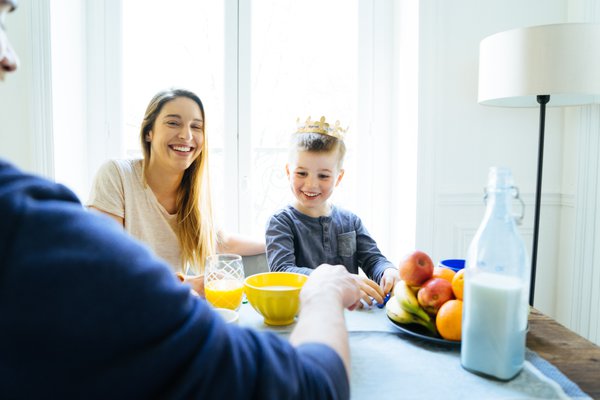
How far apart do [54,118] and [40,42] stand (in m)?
0.36

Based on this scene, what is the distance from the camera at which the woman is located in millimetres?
1570

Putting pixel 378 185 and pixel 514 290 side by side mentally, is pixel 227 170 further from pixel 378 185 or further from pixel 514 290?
pixel 514 290

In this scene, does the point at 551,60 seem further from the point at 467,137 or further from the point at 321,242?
the point at 321,242

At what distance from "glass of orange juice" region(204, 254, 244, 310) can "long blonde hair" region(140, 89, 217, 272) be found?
2.38 feet

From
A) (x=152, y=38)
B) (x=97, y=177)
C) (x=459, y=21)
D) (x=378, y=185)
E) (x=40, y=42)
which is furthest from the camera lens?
(x=378, y=185)

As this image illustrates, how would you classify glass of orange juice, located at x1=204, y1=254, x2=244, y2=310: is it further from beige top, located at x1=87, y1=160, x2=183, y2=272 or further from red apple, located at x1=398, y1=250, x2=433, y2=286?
beige top, located at x1=87, y1=160, x2=183, y2=272

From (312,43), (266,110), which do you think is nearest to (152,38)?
(266,110)

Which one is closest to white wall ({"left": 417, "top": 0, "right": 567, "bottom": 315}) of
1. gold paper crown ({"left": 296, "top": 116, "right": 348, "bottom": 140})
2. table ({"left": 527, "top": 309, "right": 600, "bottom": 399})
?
gold paper crown ({"left": 296, "top": 116, "right": 348, "bottom": 140})

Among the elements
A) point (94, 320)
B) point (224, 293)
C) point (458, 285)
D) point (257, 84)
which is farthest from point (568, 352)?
point (257, 84)

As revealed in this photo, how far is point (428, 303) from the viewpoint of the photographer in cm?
77

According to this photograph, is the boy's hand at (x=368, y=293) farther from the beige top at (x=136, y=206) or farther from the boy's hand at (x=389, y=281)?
the beige top at (x=136, y=206)

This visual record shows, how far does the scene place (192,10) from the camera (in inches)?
93.7

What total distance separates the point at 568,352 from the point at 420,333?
0.82 feet

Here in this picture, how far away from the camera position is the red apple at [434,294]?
0.76 meters
